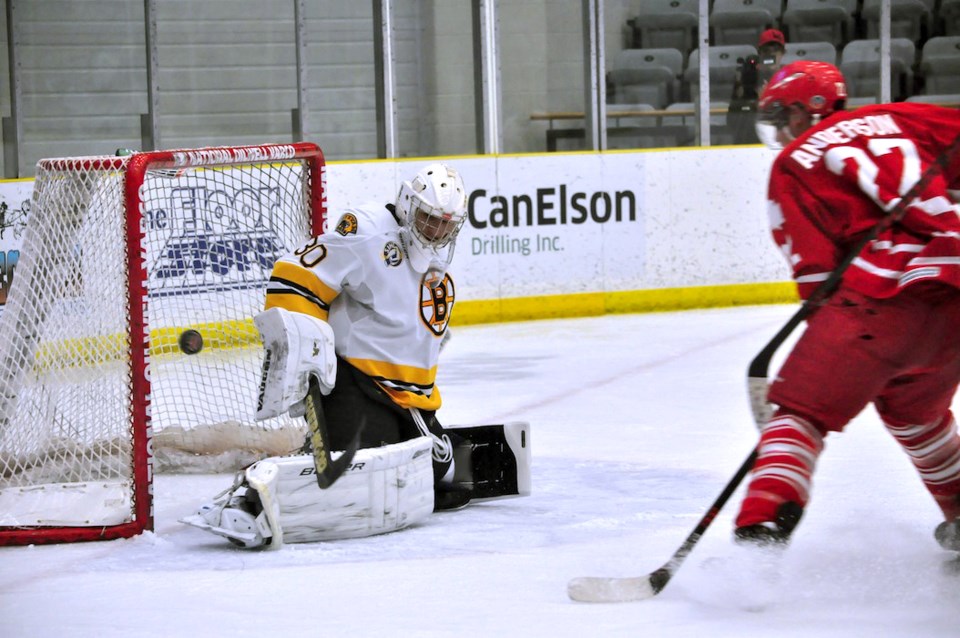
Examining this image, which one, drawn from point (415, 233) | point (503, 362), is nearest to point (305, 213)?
point (415, 233)

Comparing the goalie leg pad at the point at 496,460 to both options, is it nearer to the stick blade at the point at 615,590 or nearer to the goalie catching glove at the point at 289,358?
the goalie catching glove at the point at 289,358

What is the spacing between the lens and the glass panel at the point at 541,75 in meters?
7.66

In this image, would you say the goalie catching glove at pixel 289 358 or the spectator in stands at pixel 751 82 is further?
the spectator in stands at pixel 751 82

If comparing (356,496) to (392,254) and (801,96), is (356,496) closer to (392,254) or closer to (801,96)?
(392,254)

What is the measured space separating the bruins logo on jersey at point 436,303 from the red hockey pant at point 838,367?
44.3 inches

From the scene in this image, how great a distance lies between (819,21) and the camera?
8766mm

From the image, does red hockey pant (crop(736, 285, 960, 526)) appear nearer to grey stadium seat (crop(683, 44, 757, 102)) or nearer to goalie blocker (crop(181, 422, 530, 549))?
goalie blocker (crop(181, 422, 530, 549))

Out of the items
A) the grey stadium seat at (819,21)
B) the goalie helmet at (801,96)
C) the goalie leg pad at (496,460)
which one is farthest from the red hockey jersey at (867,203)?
the grey stadium seat at (819,21)

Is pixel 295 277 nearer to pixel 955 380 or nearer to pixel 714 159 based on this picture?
pixel 955 380

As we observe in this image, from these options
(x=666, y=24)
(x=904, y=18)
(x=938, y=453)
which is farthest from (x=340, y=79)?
(x=938, y=453)

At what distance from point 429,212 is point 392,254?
14 centimetres

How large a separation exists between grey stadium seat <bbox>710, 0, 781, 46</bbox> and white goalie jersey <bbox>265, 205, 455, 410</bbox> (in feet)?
17.5

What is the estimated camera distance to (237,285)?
4000 millimetres

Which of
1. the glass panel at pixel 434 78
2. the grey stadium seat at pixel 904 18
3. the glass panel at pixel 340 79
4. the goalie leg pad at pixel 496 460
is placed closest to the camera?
the goalie leg pad at pixel 496 460
